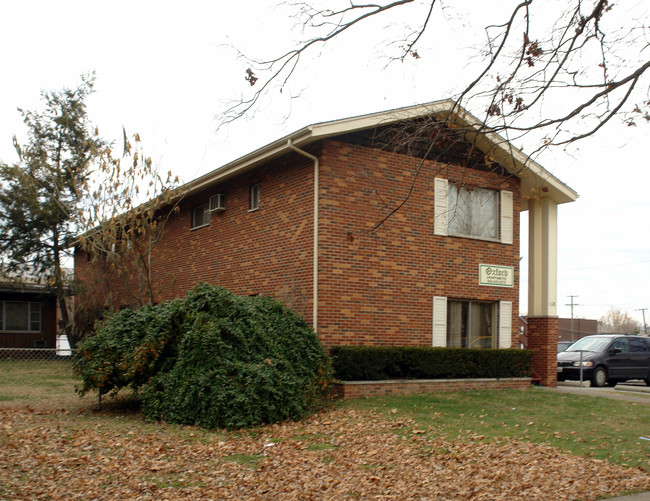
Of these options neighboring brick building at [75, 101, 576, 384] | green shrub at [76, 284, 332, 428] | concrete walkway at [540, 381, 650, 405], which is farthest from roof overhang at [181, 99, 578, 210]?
concrete walkway at [540, 381, 650, 405]

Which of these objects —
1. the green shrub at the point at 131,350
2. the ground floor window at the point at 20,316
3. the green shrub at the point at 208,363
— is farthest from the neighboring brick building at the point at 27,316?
the green shrub at the point at 208,363

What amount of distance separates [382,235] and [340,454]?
6.71 meters

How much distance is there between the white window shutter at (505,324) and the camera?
15703 mm

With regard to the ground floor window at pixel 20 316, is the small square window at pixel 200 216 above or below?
above

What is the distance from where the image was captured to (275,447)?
8.34 meters

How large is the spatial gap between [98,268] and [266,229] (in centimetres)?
1048

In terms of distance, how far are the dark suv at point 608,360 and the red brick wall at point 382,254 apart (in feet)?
15.4

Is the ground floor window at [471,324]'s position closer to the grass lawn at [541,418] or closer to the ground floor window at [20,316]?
the grass lawn at [541,418]

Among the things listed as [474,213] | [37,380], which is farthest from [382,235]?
[37,380]

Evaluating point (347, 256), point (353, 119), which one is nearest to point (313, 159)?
point (353, 119)

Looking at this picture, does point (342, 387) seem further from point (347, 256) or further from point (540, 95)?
point (540, 95)

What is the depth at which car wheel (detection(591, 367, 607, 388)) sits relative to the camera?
17984 mm

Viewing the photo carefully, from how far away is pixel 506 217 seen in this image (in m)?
16.1

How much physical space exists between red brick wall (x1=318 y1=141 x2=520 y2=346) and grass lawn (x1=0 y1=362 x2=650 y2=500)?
7.11 ft
